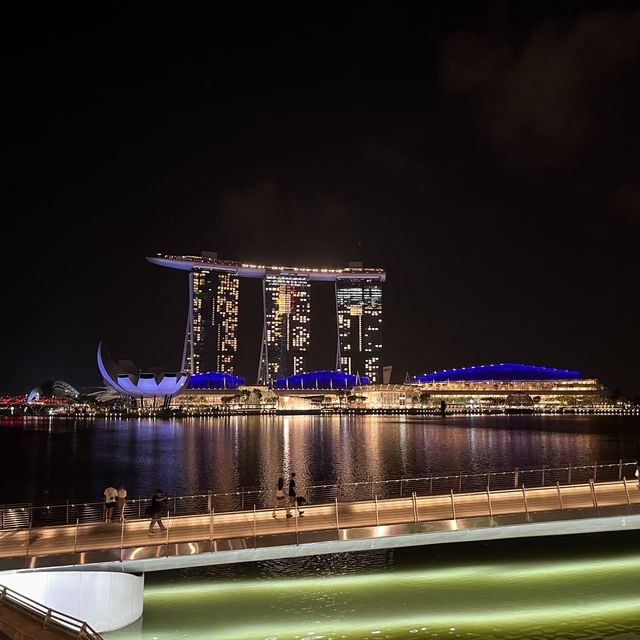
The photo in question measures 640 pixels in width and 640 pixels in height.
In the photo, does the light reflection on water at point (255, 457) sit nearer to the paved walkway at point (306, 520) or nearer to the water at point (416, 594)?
the water at point (416, 594)

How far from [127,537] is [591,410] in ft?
511

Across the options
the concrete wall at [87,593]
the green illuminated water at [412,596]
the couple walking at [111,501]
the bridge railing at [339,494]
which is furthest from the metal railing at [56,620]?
the bridge railing at [339,494]

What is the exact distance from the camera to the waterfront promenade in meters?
13.2

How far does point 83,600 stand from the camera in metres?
12.7

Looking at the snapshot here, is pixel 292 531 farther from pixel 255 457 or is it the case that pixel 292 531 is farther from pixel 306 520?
pixel 255 457

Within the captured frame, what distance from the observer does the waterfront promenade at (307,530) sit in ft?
43.2

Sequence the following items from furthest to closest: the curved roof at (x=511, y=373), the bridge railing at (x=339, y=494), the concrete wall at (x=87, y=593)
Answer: the curved roof at (x=511, y=373) < the bridge railing at (x=339, y=494) < the concrete wall at (x=87, y=593)

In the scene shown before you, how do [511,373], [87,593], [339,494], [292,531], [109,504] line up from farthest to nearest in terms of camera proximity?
[511,373]
[339,494]
[109,504]
[292,531]
[87,593]

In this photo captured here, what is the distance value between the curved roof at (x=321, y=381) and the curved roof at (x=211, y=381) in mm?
15836

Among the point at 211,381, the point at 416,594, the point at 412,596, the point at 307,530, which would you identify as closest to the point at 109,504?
the point at 307,530

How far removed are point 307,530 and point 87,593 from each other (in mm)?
4429

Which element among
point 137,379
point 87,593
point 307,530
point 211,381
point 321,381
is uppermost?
point 321,381

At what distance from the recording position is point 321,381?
619ft

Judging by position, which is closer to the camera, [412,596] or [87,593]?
[87,593]
